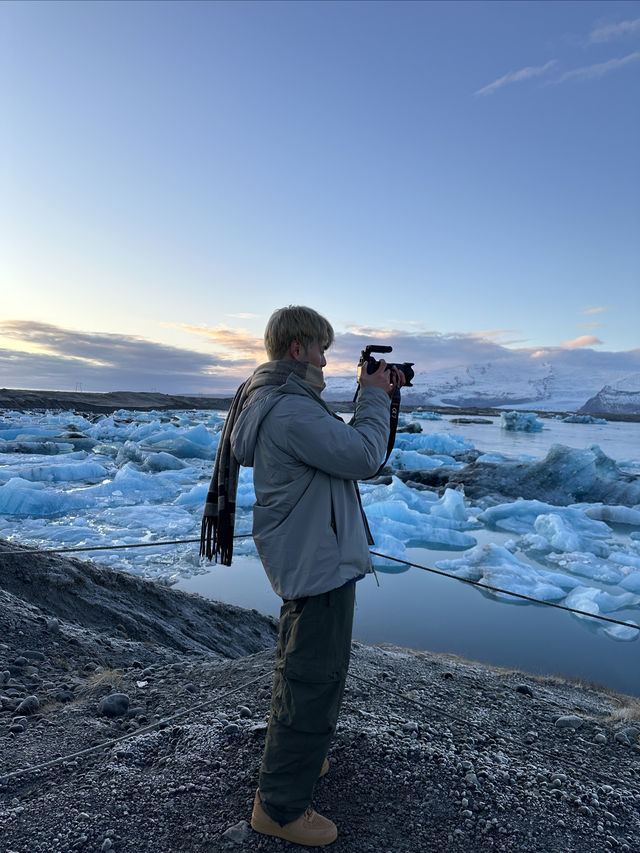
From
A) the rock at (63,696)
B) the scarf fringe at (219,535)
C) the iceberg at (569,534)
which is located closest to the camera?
the scarf fringe at (219,535)

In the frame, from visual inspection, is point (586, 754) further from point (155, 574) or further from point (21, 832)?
point (155, 574)

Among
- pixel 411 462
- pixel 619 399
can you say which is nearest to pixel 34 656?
pixel 411 462

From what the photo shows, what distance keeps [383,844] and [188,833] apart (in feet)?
1.83

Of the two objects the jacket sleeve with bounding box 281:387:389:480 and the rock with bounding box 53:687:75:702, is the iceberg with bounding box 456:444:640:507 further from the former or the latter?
the jacket sleeve with bounding box 281:387:389:480

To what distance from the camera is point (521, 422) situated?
35.8m

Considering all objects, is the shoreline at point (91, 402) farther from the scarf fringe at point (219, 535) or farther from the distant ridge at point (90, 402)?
the scarf fringe at point (219, 535)

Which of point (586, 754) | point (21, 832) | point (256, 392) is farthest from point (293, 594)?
point (586, 754)

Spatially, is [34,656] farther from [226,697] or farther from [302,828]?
[302,828]

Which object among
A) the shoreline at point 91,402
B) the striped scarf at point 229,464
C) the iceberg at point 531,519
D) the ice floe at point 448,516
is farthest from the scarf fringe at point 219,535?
the shoreline at point 91,402

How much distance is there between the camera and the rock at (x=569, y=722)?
245cm

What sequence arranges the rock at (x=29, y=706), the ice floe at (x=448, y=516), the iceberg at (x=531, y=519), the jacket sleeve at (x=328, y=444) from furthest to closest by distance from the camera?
the iceberg at (x=531, y=519), the ice floe at (x=448, y=516), the rock at (x=29, y=706), the jacket sleeve at (x=328, y=444)

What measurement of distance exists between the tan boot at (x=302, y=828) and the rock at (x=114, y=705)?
37.7 inches

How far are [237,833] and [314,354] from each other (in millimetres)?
1365

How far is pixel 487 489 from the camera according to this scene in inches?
465
